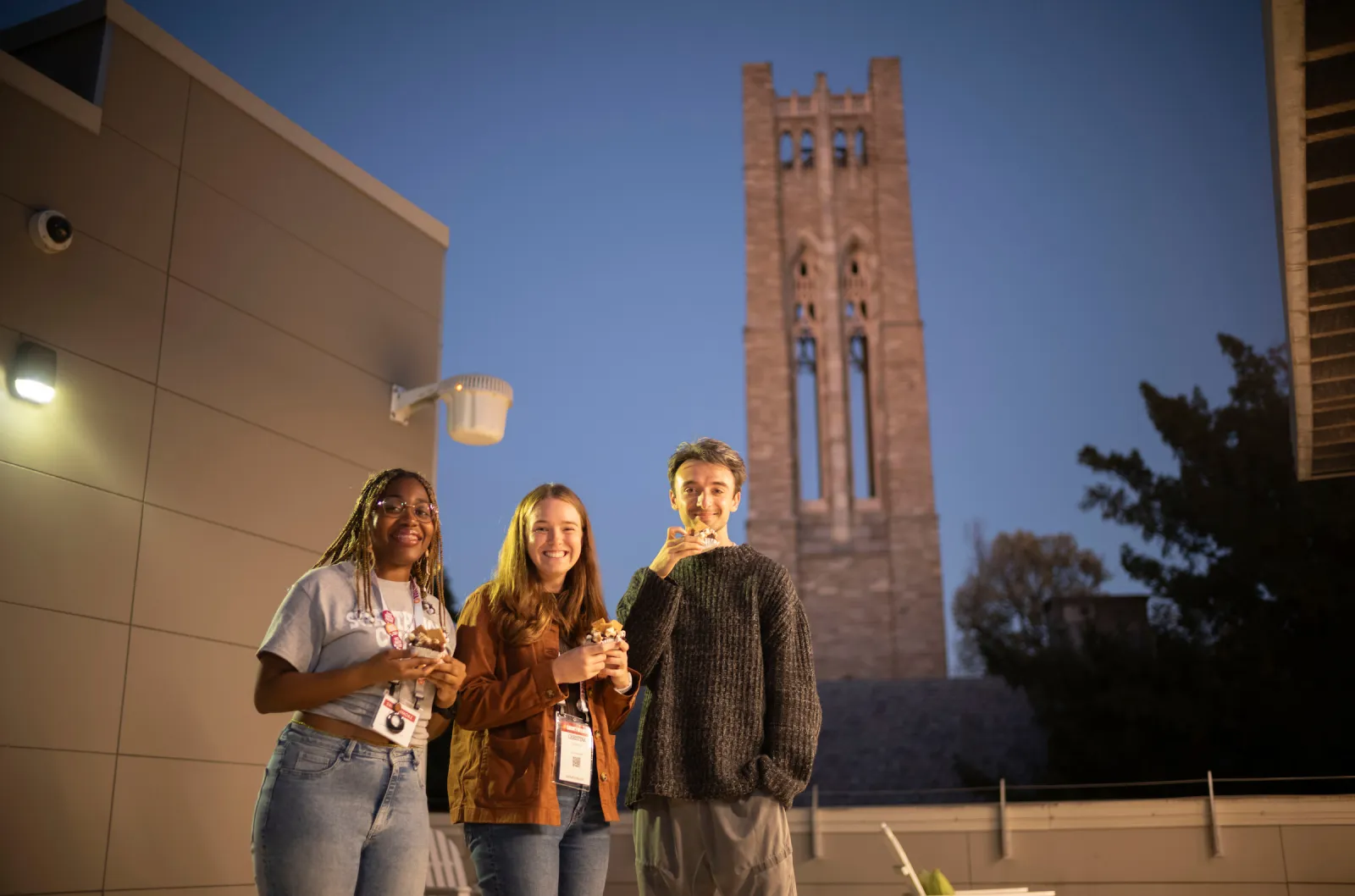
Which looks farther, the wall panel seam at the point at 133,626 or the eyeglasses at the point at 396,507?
the wall panel seam at the point at 133,626

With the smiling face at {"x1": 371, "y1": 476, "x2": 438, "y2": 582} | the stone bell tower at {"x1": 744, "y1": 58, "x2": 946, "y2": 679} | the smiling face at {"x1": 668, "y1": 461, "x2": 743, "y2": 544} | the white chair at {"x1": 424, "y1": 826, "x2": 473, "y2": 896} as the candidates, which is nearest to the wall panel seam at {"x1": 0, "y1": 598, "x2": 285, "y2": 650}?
the smiling face at {"x1": 371, "y1": 476, "x2": 438, "y2": 582}

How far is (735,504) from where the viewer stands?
2.28 metres

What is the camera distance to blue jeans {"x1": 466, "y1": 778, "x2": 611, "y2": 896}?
1.89 m

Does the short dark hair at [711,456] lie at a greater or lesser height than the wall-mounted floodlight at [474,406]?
lesser

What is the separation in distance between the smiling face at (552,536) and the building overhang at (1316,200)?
2.14 m

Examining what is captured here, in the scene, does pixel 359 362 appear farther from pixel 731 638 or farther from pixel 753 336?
pixel 753 336

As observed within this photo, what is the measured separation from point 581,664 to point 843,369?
24.0m

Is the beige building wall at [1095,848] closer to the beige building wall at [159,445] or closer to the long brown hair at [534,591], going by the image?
the beige building wall at [159,445]

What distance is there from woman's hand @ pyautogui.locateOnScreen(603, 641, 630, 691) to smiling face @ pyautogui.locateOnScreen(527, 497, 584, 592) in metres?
0.22

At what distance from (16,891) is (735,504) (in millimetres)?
2864

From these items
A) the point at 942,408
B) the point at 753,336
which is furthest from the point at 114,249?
the point at 942,408

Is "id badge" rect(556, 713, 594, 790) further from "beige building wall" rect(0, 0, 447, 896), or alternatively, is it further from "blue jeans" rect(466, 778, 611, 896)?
"beige building wall" rect(0, 0, 447, 896)

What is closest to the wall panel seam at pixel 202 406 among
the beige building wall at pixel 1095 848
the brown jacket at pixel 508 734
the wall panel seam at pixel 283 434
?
the wall panel seam at pixel 283 434

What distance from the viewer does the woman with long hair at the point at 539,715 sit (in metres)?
1.91
